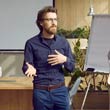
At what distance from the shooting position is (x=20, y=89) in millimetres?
3221

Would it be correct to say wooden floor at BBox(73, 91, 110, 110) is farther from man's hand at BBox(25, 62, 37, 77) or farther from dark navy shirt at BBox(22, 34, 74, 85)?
man's hand at BBox(25, 62, 37, 77)

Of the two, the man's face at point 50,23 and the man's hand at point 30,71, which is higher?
the man's face at point 50,23

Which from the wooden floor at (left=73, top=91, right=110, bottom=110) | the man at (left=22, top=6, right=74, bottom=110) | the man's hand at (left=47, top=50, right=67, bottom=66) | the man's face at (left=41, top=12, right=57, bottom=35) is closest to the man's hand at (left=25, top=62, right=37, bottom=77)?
the man at (left=22, top=6, right=74, bottom=110)

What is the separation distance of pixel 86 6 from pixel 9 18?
7.60 feet

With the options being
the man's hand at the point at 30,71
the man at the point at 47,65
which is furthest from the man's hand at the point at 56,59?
the man's hand at the point at 30,71

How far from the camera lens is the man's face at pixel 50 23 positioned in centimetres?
240

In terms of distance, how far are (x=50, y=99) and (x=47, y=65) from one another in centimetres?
26

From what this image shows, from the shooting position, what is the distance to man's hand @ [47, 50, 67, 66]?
7.72 ft

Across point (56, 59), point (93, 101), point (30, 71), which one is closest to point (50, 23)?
point (56, 59)

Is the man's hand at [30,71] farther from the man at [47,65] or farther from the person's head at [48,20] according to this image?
the person's head at [48,20]

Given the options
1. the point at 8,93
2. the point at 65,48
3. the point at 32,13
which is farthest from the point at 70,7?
the point at 65,48

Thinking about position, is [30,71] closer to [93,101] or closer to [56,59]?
[56,59]

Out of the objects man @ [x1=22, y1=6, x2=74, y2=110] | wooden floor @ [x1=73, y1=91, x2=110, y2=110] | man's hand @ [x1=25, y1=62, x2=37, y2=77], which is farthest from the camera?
wooden floor @ [x1=73, y1=91, x2=110, y2=110]

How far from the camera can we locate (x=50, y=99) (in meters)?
2.41
